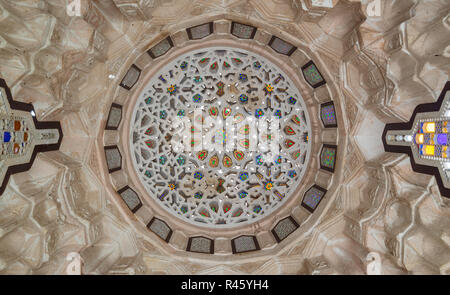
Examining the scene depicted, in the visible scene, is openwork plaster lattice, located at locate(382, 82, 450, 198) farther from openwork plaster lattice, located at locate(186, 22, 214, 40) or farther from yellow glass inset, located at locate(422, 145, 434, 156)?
openwork plaster lattice, located at locate(186, 22, 214, 40)

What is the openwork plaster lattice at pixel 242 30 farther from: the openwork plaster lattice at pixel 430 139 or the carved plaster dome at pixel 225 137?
the openwork plaster lattice at pixel 430 139

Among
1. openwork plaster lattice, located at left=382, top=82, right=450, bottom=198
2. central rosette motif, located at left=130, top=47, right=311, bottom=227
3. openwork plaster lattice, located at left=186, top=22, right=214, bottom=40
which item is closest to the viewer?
openwork plaster lattice, located at left=382, top=82, right=450, bottom=198

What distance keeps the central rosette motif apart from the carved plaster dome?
38mm

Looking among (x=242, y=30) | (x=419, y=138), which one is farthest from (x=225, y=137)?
Result: (x=419, y=138)

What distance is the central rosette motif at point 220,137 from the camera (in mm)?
7242

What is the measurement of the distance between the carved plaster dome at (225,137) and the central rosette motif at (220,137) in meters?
0.04

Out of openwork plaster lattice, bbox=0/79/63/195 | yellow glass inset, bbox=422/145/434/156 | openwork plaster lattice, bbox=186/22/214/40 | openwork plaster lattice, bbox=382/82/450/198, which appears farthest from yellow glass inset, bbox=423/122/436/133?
openwork plaster lattice, bbox=0/79/63/195

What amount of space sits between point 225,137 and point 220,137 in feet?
0.45

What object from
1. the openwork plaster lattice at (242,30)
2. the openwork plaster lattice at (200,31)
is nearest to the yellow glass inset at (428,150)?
the openwork plaster lattice at (242,30)

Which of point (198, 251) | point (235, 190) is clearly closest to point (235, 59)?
point (235, 190)

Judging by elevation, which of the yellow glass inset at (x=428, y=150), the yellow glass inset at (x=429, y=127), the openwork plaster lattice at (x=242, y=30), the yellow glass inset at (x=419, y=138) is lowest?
the yellow glass inset at (x=428, y=150)

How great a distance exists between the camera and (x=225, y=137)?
749 centimetres

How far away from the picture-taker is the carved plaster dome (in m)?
4.84

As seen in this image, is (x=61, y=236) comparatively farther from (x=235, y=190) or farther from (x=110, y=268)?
(x=235, y=190)
